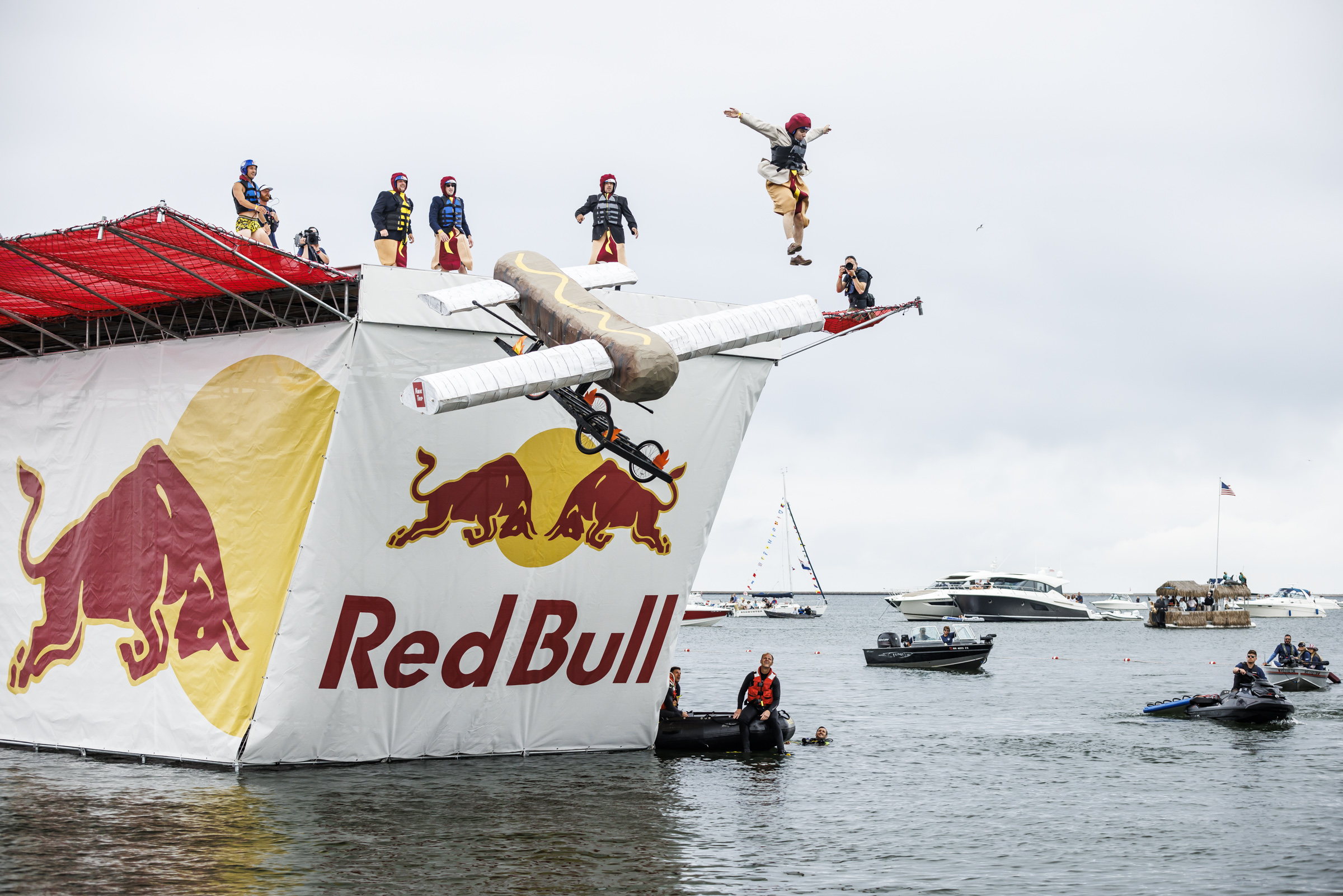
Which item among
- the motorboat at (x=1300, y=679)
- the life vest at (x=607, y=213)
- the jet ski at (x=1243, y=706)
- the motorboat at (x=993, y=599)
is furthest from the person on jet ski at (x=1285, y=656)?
the motorboat at (x=993, y=599)

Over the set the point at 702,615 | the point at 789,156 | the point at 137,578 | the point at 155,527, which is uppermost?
the point at 789,156

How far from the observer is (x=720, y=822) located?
64.7 feet

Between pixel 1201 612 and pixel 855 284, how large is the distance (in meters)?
102

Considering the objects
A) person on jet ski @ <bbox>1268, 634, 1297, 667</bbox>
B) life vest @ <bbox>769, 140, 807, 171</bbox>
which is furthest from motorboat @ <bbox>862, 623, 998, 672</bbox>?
life vest @ <bbox>769, 140, 807, 171</bbox>

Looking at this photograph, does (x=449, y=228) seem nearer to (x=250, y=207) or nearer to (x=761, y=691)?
(x=250, y=207)

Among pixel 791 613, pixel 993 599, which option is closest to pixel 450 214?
pixel 993 599

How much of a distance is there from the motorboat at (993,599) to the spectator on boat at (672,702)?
3581 inches

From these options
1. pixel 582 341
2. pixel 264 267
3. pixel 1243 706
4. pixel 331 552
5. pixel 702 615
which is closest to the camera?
pixel 582 341

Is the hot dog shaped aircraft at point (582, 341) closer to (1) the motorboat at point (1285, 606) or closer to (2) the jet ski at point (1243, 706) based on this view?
(2) the jet ski at point (1243, 706)

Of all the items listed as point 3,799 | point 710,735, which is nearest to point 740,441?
point 710,735

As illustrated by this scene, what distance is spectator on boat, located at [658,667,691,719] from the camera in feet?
86.9

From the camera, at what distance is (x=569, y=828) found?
18188 mm

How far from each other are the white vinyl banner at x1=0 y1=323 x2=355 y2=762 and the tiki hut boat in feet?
351

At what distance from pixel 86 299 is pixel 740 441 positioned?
12.6 metres
